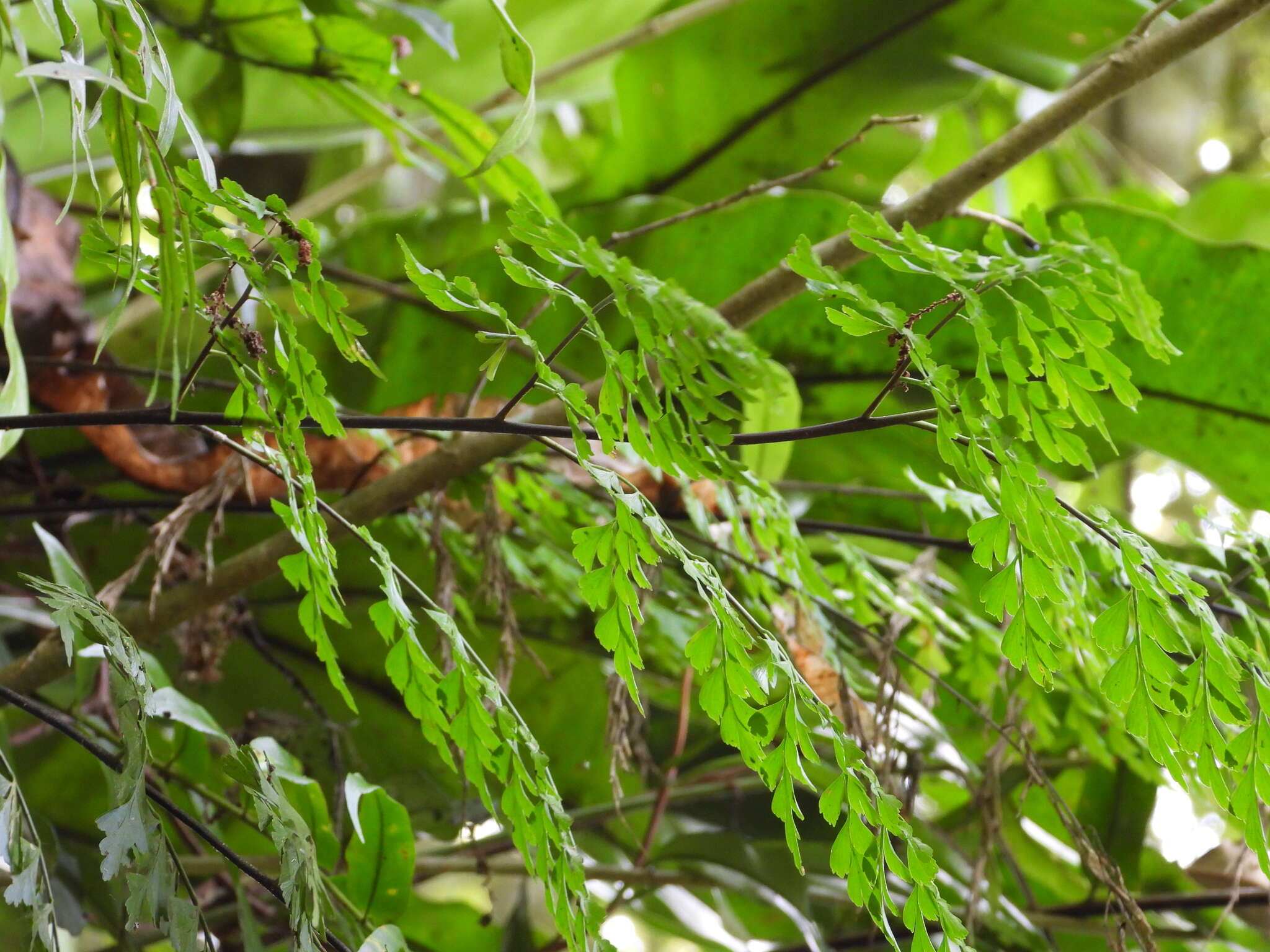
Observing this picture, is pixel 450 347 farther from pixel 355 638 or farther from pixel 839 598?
pixel 839 598

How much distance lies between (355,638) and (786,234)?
0.46 meters

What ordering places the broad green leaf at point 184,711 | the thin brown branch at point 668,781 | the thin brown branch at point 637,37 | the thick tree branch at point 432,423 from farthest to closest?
the thin brown branch at point 637,37
the thin brown branch at point 668,781
the broad green leaf at point 184,711
the thick tree branch at point 432,423

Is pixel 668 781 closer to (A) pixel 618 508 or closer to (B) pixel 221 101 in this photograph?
(A) pixel 618 508

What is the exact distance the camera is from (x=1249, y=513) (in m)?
0.74

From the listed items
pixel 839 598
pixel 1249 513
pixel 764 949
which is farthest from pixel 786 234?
pixel 764 949

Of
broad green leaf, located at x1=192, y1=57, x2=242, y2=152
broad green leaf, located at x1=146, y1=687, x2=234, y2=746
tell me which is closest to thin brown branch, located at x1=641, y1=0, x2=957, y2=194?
broad green leaf, located at x1=192, y1=57, x2=242, y2=152

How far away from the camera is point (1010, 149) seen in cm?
47

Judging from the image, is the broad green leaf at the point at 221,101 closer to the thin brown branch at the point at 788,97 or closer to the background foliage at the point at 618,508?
the background foliage at the point at 618,508

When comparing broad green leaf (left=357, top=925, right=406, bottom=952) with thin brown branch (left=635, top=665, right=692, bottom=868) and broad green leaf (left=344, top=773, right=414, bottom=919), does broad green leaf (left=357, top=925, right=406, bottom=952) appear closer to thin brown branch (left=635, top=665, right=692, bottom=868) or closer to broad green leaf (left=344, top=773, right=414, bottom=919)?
broad green leaf (left=344, top=773, right=414, bottom=919)

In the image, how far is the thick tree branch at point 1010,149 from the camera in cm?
46

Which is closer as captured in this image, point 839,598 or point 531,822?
point 531,822

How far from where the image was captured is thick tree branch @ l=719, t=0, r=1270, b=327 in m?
0.46

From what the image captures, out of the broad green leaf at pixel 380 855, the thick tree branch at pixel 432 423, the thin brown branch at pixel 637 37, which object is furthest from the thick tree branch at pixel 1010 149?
the thin brown branch at pixel 637 37

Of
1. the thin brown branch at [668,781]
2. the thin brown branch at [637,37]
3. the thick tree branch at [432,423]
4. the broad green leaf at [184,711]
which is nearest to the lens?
the thick tree branch at [432,423]
